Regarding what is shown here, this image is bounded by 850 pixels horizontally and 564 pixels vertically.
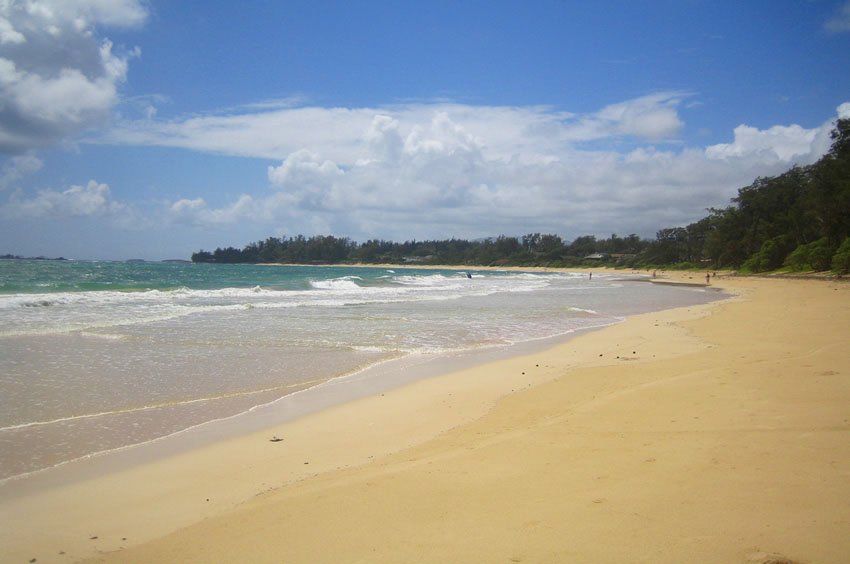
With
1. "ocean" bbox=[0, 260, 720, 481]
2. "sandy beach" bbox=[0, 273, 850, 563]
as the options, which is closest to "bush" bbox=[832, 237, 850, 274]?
"ocean" bbox=[0, 260, 720, 481]

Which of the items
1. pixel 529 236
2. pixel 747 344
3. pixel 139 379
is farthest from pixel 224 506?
pixel 529 236

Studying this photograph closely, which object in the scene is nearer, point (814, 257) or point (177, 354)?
point (177, 354)

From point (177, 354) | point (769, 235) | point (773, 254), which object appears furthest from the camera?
point (769, 235)

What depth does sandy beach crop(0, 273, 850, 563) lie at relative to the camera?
3.26m

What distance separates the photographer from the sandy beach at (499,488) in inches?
128

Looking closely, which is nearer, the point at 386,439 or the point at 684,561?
the point at 684,561

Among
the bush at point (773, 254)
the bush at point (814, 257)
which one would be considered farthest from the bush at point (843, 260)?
the bush at point (773, 254)

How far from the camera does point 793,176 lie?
67188 mm

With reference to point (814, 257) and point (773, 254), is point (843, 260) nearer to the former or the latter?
point (814, 257)

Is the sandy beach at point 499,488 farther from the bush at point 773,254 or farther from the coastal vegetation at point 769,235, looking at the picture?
the bush at point 773,254

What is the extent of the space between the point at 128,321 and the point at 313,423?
13.3m

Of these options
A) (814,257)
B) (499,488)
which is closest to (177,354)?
(499,488)

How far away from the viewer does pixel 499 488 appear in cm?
409

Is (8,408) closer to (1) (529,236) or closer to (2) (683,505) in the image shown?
(2) (683,505)
